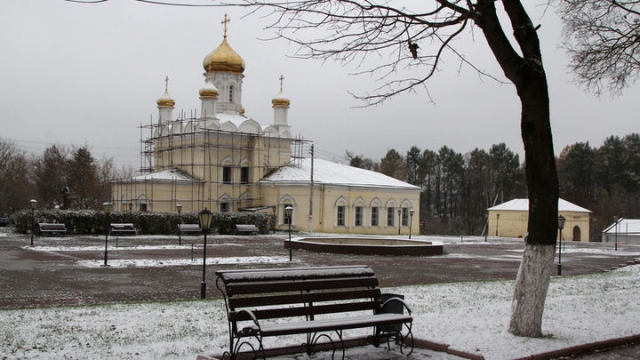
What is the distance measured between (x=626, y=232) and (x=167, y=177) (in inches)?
1483

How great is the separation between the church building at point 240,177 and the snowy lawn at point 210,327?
3798 centimetres

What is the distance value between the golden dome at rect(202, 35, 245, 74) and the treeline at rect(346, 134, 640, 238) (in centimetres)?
3784

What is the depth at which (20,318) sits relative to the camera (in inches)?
387

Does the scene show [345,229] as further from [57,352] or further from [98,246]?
[57,352]

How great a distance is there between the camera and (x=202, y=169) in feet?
175

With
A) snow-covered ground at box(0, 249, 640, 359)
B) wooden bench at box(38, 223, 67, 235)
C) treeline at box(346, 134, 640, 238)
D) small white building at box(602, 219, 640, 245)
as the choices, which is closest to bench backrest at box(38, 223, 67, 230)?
wooden bench at box(38, 223, 67, 235)

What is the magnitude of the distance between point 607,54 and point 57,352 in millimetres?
13016

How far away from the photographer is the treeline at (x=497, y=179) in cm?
8212

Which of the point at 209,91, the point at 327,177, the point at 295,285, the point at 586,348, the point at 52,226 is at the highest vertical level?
the point at 209,91

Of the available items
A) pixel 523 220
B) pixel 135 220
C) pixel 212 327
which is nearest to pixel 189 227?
pixel 135 220

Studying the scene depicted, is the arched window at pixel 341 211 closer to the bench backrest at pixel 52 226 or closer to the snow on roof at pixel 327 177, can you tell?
the snow on roof at pixel 327 177

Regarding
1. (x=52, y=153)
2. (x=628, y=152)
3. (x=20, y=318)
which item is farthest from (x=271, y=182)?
(x=628, y=152)

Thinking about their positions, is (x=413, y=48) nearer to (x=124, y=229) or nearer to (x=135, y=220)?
(x=124, y=229)

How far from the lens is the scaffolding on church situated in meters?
51.2
